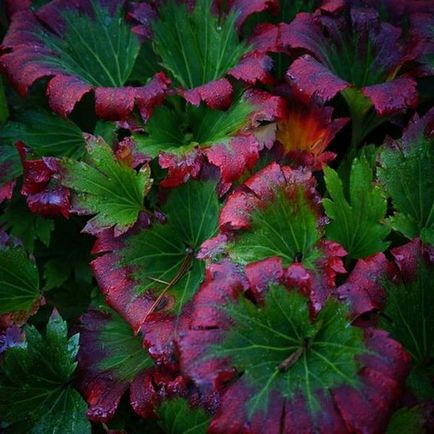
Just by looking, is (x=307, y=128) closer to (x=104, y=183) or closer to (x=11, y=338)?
(x=104, y=183)

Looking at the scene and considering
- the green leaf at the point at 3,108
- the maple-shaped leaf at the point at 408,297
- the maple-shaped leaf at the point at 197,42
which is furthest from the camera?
the green leaf at the point at 3,108

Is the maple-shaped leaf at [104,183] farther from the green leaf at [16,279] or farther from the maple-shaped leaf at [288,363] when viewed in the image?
the maple-shaped leaf at [288,363]

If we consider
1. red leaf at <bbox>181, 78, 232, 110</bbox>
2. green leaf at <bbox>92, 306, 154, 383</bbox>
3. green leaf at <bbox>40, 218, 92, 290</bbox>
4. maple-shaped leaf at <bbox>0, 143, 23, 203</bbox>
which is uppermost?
red leaf at <bbox>181, 78, 232, 110</bbox>

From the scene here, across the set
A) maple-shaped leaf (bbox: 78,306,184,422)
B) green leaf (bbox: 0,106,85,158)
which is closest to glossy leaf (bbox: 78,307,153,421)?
maple-shaped leaf (bbox: 78,306,184,422)

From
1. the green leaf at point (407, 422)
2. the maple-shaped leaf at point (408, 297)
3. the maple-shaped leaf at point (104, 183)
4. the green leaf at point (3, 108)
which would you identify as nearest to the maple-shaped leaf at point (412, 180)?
the maple-shaped leaf at point (408, 297)

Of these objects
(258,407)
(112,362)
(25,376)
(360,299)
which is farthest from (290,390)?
(25,376)

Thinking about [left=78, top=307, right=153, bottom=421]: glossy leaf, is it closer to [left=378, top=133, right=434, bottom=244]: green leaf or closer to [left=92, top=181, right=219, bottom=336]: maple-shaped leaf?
[left=92, top=181, right=219, bottom=336]: maple-shaped leaf
